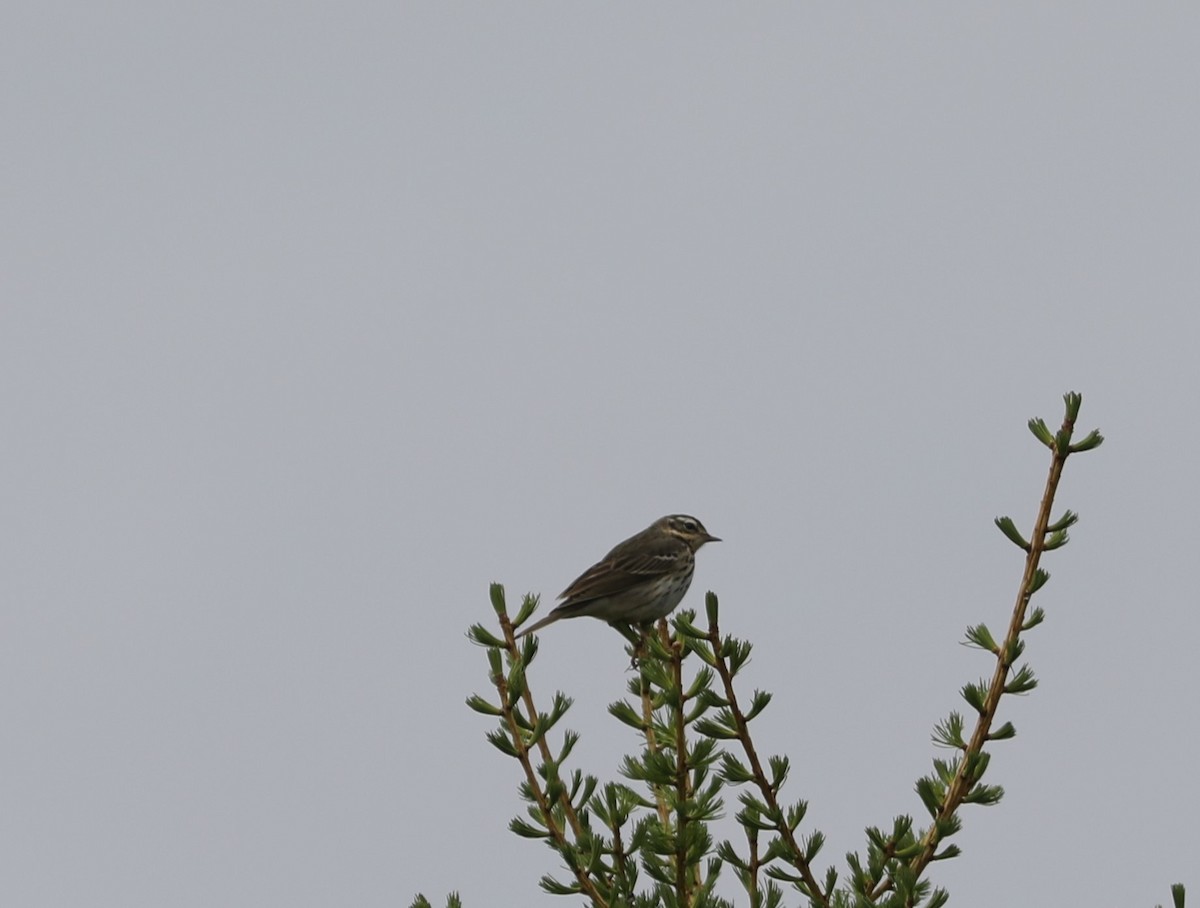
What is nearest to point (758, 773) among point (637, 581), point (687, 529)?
point (637, 581)

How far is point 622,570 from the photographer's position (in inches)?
680

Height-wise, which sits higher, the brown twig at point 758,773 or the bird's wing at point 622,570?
the bird's wing at point 622,570

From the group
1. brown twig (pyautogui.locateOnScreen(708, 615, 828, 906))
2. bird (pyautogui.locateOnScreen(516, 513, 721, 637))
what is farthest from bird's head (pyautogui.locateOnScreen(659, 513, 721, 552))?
brown twig (pyautogui.locateOnScreen(708, 615, 828, 906))

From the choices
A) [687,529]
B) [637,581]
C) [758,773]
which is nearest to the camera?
[758,773]

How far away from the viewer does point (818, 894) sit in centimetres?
718

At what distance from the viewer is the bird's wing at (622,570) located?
54.6ft

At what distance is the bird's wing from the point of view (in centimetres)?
1664

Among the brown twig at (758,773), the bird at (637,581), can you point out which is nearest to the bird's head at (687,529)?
the bird at (637,581)

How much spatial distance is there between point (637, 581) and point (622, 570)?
29cm

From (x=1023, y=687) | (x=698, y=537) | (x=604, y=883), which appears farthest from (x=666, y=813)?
(x=698, y=537)

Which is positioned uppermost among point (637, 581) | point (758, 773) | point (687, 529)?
point (687, 529)

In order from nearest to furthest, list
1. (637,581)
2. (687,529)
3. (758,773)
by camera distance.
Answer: (758,773), (637,581), (687,529)

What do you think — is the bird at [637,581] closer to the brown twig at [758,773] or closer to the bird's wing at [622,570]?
the bird's wing at [622,570]

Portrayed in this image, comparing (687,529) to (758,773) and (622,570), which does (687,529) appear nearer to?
(622,570)
